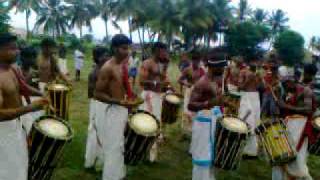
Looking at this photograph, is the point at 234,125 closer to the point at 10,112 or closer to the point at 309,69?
the point at 309,69

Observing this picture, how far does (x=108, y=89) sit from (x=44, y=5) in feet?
242

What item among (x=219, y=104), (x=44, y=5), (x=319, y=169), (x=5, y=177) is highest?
(x=44, y=5)

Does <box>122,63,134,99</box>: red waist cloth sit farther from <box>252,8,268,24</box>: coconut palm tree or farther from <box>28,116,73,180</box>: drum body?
<box>252,8,268,24</box>: coconut palm tree

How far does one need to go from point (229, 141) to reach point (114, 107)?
1.49 meters

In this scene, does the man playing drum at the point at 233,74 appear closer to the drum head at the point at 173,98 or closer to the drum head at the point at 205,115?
the drum head at the point at 173,98

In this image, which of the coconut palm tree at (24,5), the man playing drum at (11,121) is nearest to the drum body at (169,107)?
the man playing drum at (11,121)

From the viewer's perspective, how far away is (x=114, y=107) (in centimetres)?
586

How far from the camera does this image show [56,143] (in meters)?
4.78

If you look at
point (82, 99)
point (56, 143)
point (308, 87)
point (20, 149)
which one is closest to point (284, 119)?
point (308, 87)

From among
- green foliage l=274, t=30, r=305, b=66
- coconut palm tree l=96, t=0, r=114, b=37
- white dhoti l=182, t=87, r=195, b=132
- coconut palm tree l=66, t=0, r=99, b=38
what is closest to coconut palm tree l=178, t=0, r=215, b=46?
green foliage l=274, t=30, r=305, b=66

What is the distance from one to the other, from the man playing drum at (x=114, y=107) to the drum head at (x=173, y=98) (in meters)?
2.52

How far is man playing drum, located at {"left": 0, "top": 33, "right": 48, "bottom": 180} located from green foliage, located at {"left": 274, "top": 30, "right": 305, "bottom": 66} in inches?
2217

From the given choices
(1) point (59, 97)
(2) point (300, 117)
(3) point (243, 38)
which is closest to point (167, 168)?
(1) point (59, 97)

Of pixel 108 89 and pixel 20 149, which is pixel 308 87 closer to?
pixel 108 89
